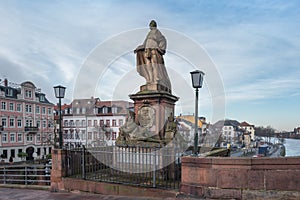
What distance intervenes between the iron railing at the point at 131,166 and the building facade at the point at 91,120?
40255mm

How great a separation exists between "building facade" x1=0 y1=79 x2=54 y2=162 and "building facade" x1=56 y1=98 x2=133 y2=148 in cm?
490

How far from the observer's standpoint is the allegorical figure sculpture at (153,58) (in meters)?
11.3

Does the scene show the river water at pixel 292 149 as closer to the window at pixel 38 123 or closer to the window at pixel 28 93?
the window at pixel 38 123

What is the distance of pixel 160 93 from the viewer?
1051 cm

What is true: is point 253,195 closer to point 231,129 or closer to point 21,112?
point 21,112

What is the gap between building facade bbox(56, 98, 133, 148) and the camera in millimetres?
52375

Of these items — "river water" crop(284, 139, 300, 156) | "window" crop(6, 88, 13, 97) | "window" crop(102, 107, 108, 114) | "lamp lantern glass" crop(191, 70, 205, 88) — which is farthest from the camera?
"river water" crop(284, 139, 300, 156)

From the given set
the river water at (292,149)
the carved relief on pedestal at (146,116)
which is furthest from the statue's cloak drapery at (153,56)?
the river water at (292,149)

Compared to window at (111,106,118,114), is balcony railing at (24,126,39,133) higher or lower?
lower

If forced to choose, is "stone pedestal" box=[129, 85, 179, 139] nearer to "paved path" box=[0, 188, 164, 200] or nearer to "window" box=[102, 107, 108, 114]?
"paved path" box=[0, 188, 164, 200]

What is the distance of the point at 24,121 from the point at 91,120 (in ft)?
50.3

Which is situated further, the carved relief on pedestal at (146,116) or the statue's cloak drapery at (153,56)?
the statue's cloak drapery at (153,56)

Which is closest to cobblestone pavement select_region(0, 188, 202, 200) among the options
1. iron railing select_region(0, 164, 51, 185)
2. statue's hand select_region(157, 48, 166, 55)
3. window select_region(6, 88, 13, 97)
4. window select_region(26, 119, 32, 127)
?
iron railing select_region(0, 164, 51, 185)

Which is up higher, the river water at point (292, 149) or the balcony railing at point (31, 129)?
the balcony railing at point (31, 129)
